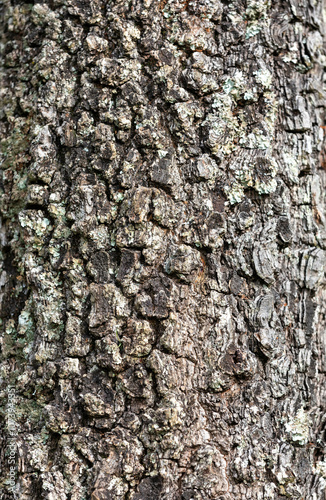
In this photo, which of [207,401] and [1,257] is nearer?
[207,401]

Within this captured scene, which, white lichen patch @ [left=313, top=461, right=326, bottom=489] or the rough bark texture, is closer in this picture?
the rough bark texture

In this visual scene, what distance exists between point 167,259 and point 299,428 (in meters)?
0.61

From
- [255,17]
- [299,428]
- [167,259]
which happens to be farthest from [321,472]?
[255,17]

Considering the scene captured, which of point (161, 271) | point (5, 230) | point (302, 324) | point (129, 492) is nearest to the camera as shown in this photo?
point (129, 492)

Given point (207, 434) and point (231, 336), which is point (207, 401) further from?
point (231, 336)

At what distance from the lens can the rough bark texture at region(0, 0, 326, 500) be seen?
4.05 feet

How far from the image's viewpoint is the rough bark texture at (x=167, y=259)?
48.6 inches

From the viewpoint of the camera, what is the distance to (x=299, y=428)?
1.33m

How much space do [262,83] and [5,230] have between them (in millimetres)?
933

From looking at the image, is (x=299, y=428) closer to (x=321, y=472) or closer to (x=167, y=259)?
(x=321, y=472)

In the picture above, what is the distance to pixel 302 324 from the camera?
140cm

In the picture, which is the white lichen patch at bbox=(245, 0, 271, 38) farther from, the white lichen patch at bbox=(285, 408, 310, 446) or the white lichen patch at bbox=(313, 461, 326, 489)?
the white lichen patch at bbox=(313, 461, 326, 489)

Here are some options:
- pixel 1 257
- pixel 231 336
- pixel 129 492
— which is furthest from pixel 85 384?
pixel 1 257

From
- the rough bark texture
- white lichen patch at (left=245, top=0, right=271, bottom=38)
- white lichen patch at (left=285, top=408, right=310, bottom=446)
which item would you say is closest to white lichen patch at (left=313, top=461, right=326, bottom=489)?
the rough bark texture
